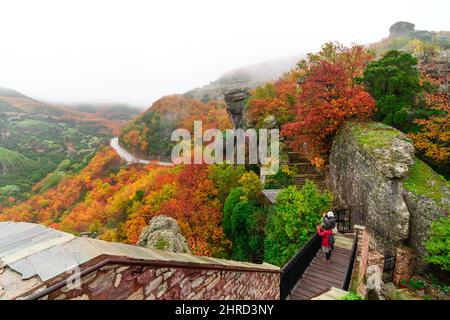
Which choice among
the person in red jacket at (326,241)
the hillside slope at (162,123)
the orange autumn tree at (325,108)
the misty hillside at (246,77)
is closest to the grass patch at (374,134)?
the orange autumn tree at (325,108)

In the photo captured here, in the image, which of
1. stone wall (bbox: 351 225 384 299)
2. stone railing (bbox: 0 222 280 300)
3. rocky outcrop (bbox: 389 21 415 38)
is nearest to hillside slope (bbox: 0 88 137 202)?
stone wall (bbox: 351 225 384 299)

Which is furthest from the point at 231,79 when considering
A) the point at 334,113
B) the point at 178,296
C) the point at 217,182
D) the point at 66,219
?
the point at 178,296

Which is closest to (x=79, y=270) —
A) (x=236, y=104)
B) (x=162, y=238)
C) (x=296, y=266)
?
(x=296, y=266)

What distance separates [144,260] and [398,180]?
11.3 meters

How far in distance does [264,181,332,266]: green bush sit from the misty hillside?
7269cm

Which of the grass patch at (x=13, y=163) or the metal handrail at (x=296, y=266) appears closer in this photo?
the metal handrail at (x=296, y=266)

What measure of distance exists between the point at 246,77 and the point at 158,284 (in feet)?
323

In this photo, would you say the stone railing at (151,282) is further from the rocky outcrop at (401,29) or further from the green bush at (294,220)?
the rocky outcrop at (401,29)

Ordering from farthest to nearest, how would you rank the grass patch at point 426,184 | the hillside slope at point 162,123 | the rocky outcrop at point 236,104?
the hillside slope at point 162,123
the rocky outcrop at point 236,104
the grass patch at point 426,184

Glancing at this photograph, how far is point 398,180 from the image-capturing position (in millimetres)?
10547

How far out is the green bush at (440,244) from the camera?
8922 millimetres

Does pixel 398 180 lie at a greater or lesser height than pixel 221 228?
greater

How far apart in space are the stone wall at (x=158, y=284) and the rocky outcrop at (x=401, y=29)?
7095 cm

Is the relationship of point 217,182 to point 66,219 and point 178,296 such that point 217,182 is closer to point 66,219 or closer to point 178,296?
point 178,296
